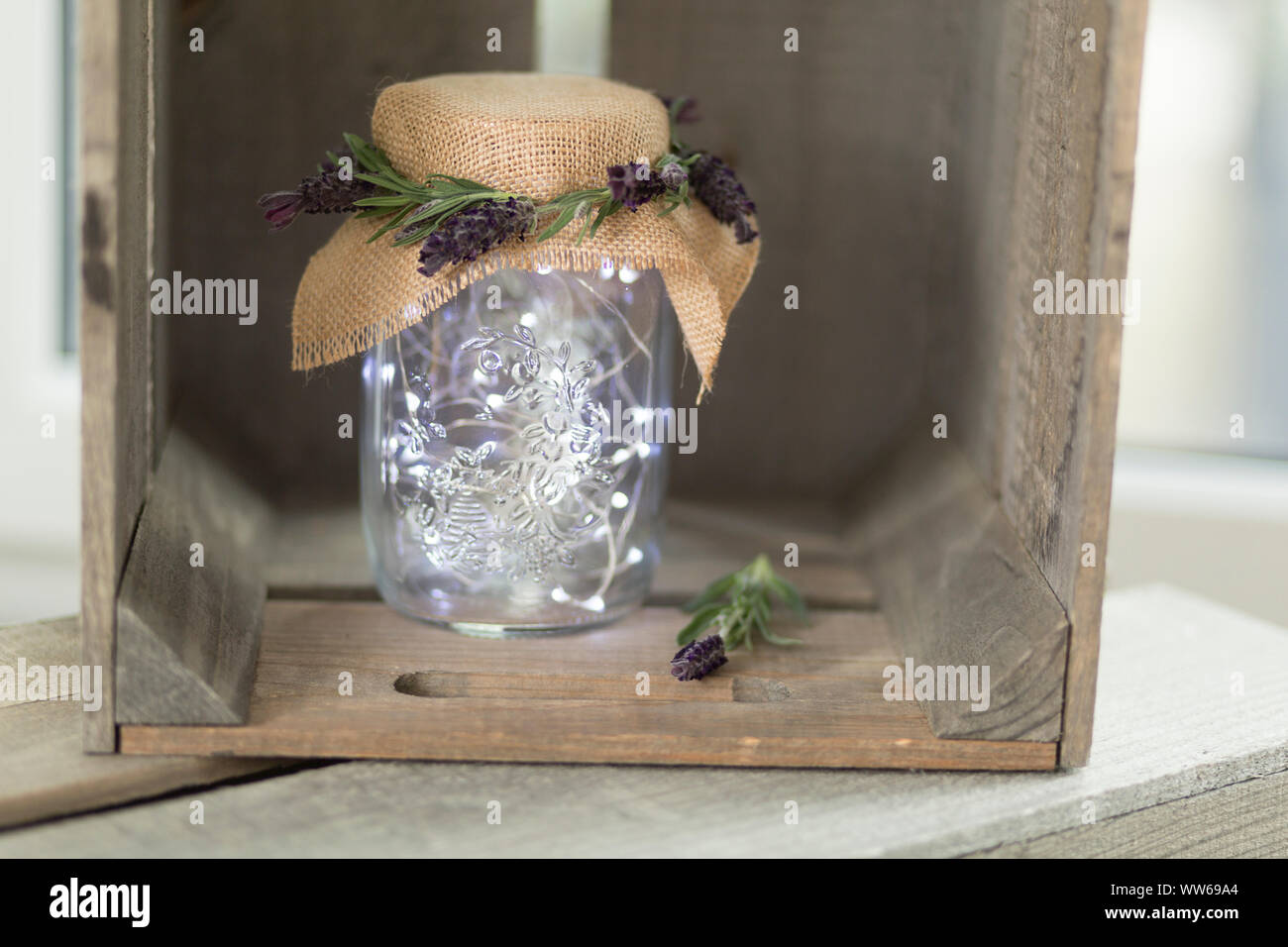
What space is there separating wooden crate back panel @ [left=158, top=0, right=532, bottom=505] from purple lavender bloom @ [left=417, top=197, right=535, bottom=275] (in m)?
0.31

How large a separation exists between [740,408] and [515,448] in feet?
1.03

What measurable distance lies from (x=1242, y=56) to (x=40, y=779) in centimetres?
103

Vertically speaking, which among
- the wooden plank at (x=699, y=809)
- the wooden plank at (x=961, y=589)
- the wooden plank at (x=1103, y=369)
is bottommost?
the wooden plank at (x=699, y=809)

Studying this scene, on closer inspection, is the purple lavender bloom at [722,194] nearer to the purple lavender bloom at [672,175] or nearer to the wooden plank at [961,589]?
the purple lavender bloom at [672,175]

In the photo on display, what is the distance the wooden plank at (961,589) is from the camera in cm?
66

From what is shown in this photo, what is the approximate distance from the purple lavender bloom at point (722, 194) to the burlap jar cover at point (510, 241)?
0.02 metres

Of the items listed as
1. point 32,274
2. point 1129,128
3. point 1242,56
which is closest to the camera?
point 1129,128

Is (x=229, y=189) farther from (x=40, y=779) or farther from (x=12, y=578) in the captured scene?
(x=12, y=578)

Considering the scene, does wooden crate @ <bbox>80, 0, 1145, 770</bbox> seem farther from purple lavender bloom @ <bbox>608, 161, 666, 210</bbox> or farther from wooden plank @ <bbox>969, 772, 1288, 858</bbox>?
purple lavender bloom @ <bbox>608, 161, 666, 210</bbox>

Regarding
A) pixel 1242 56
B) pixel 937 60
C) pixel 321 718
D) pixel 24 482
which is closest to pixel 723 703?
pixel 321 718

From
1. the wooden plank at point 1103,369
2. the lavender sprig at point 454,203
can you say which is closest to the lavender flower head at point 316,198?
the lavender sprig at point 454,203

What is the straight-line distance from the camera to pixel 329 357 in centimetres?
73

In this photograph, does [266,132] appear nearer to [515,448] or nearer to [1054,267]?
[515,448]

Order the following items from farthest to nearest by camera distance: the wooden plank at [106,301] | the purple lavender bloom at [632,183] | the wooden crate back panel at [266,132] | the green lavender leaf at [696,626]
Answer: the wooden crate back panel at [266,132], the green lavender leaf at [696,626], the purple lavender bloom at [632,183], the wooden plank at [106,301]
